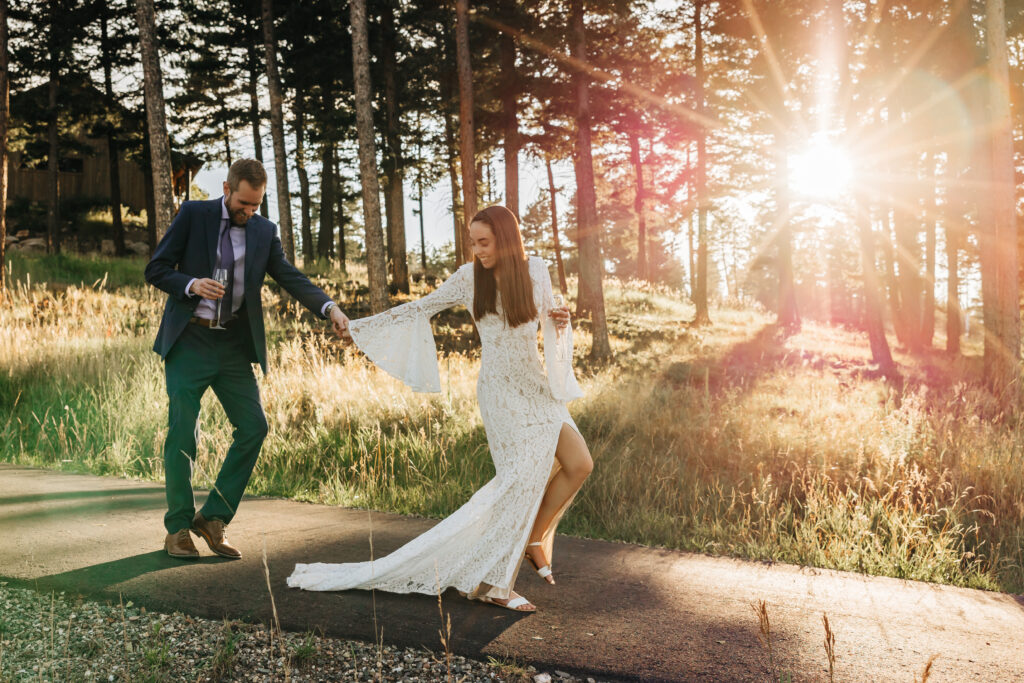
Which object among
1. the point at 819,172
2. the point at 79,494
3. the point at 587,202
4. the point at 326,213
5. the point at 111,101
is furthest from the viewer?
the point at 326,213

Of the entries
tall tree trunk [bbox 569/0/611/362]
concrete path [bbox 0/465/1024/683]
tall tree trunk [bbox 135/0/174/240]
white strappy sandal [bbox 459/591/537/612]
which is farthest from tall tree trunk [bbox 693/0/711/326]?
white strappy sandal [bbox 459/591/537/612]

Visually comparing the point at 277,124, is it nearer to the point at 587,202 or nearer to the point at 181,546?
the point at 587,202

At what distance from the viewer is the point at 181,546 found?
15.1 ft

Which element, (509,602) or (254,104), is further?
(254,104)

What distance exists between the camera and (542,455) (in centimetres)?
424

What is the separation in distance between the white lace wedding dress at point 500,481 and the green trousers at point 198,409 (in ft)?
2.99

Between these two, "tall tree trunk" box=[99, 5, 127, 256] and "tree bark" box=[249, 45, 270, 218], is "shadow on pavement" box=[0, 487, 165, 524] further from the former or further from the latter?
"tall tree trunk" box=[99, 5, 127, 256]

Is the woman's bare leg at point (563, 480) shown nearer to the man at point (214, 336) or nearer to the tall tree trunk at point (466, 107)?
the man at point (214, 336)

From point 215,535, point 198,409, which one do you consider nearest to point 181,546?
point 215,535

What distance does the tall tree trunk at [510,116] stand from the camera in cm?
1889

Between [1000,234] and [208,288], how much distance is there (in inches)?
512

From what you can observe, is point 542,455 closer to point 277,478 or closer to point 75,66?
point 277,478

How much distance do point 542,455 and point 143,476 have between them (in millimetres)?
5397

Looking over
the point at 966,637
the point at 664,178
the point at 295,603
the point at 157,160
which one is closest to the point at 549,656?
the point at 295,603
